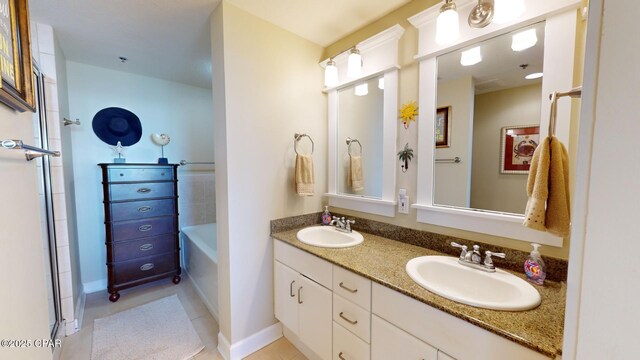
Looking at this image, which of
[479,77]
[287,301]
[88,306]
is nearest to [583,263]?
[479,77]

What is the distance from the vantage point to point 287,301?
1.73 meters

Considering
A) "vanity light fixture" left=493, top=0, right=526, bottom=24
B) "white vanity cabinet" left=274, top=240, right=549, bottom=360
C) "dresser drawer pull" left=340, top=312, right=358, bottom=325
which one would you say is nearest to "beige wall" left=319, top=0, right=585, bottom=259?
"vanity light fixture" left=493, top=0, right=526, bottom=24

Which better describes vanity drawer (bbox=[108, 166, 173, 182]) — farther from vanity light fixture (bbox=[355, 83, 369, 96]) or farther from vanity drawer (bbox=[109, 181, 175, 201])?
vanity light fixture (bbox=[355, 83, 369, 96])

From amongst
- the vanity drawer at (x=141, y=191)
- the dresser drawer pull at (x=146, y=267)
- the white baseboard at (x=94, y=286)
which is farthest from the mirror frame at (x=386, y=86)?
the white baseboard at (x=94, y=286)

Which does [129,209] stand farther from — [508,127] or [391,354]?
[508,127]

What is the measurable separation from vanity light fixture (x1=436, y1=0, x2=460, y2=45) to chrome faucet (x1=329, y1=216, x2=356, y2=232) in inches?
51.7

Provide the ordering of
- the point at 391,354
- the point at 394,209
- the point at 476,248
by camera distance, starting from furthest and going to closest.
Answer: the point at 394,209 < the point at 476,248 < the point at 391,354

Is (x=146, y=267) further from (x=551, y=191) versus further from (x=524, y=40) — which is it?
(x=524, y=40)

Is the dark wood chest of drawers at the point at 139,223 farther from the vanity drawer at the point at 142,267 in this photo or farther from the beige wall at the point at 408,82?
the beige wall at the point at 408,82

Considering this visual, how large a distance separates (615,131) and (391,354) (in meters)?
1.15

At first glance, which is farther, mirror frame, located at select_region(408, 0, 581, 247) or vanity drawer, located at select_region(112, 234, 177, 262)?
vanity drawer, located at select_region(112, 234, 177, 262)

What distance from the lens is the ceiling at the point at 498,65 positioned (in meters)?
1.13

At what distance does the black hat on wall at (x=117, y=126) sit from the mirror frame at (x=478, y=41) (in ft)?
9.66

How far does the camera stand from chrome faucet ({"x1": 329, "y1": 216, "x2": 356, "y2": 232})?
1.85m
